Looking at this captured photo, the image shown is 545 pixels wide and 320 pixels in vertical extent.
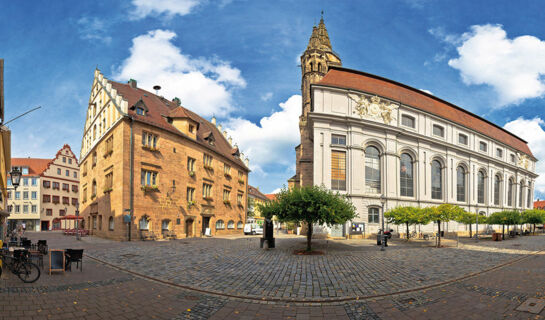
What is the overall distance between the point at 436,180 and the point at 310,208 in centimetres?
3291

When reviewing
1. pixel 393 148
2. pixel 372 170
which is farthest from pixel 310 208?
pixel 393 148

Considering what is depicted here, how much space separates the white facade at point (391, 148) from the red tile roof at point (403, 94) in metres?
1.03

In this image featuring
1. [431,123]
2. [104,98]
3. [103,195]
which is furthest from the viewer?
[431,123]

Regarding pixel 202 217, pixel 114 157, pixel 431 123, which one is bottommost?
pixel 202 217

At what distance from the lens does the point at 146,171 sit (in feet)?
93.9

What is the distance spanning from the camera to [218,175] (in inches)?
1563

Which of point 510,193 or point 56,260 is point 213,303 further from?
point 510,193

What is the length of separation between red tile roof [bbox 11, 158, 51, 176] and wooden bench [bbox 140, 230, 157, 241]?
50.8 meters

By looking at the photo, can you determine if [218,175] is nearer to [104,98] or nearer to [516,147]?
[104,98]

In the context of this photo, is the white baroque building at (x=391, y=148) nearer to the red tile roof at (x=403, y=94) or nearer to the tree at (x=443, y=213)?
the red tile roof at (x=403, y=94)

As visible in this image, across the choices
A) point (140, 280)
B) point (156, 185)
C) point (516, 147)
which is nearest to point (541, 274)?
point (140, 280)

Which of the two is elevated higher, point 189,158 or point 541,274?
point 189,158

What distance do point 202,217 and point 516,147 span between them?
210 feet

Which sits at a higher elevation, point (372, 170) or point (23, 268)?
point (372, 170)
